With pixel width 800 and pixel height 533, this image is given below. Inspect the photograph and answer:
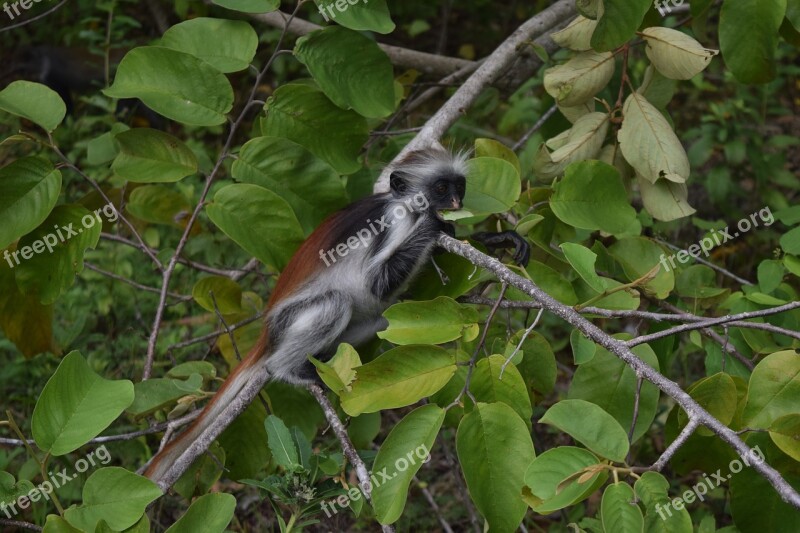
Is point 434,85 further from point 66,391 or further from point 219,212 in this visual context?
point 66,391

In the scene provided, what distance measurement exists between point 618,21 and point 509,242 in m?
0.86

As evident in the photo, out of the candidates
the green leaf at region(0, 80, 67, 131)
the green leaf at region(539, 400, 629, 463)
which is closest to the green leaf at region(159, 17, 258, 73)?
the green leaf at region(0, 80, 67, 131)

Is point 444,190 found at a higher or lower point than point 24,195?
lower

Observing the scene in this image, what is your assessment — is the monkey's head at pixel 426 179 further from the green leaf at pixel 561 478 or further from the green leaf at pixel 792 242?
the green leaf at pixel 561 478

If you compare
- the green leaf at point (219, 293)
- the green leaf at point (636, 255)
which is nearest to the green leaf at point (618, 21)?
the green leaf at point (636, 255)

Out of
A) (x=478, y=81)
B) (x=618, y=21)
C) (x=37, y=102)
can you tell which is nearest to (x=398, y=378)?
(x=618, y=21)

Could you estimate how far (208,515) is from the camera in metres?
2.09

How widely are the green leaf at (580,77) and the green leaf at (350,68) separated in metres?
0.63

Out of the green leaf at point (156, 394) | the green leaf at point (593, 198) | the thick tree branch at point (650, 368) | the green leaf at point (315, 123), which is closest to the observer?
the thick tree branch at point (650, 368)

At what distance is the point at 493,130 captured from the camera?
7.64 meters

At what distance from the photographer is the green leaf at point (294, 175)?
307cm

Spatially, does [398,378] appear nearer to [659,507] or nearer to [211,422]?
[659,507]

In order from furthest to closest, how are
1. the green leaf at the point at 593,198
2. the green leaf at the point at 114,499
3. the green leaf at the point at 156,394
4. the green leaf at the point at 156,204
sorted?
the green leaf at the point at 156,204 → the green leaf at the point at 156,394 → the green leaf at the point at 593,198 → the green leaf at the point at 114,499

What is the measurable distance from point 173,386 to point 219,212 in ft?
2.01
